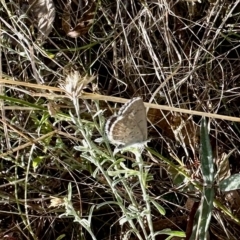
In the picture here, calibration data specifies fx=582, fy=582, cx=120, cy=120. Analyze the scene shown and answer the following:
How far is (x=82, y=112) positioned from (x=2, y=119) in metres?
0.19

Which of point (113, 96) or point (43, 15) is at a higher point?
point (43, 15)

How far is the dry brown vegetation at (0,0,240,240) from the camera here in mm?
1411

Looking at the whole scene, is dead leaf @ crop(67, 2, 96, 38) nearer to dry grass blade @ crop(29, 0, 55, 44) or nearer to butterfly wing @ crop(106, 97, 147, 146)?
dry grass blade @ crop(29, 0, 55, 44)

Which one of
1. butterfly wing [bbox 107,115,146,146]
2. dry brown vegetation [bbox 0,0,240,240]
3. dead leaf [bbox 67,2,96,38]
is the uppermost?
butterfly wing [bbox 107,115,146,146]

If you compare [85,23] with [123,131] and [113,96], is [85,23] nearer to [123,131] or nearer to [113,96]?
[113,96]

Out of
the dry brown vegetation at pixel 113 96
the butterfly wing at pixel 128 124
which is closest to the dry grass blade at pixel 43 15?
the dry brown vegetation at pixel 113 96

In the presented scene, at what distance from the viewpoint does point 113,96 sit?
1.50 meters

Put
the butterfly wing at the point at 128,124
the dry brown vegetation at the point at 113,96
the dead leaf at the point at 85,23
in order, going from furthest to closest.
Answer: the dead leaf at the point at 85,23 < the dry brown vegetation at the point at 113,96 < the butterfly wing at the point at 128,124

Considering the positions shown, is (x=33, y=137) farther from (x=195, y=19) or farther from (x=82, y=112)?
(x=195, y=19)

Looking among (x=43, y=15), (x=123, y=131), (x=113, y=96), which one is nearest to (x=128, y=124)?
(x=123, y=131)

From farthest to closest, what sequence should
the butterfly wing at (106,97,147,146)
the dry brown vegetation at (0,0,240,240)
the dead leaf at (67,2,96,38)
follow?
1. the dead leaf at (67,2,96,38)
2. the dry brown vegetation at (0,0,240,240)
3. the butterfly wing at (106,97,147,146)

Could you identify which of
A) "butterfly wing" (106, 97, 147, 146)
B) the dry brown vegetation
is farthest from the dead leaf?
"butterfly wing" (106, 97, 147, 146)

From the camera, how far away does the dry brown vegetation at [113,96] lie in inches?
55.6

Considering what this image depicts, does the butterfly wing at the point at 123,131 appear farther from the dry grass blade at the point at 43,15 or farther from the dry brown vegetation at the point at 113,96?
the dry grass blade at the point at 43,15
